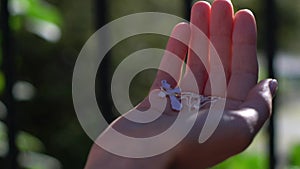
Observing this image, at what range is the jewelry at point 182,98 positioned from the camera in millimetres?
1745

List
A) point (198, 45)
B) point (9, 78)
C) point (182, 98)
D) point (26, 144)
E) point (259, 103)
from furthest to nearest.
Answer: point (26, 144) < point (9, 78) < point (198, 45) < point (182, 98) < point (259, 103)

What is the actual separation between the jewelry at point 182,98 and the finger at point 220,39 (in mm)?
56

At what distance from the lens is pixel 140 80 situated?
4309 mm

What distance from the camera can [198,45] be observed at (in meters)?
1.88

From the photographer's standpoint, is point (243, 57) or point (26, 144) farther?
point (26, 144)

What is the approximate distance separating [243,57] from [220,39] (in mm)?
95

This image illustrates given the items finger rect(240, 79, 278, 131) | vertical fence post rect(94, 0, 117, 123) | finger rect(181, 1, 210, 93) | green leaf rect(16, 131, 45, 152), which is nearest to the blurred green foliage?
vertical fence post rect(94, 0, 117, 123)

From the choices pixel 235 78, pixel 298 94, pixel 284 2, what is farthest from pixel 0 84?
pixel 298 94

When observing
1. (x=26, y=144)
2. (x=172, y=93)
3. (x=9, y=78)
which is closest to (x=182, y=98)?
(x=172, y=93)

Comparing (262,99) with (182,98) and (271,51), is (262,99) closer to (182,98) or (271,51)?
(182,98)

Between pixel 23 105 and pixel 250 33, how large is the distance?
92.2 inches

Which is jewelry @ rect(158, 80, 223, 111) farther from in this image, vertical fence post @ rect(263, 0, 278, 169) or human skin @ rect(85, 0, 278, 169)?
vertical fence post @ rect(263, 0, 278, 169)

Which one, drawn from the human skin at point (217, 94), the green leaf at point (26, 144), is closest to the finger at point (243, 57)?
the human skin at point (217, 94)

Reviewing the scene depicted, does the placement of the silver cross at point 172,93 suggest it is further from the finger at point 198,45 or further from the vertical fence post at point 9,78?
the vertical fence post at point 9,78
